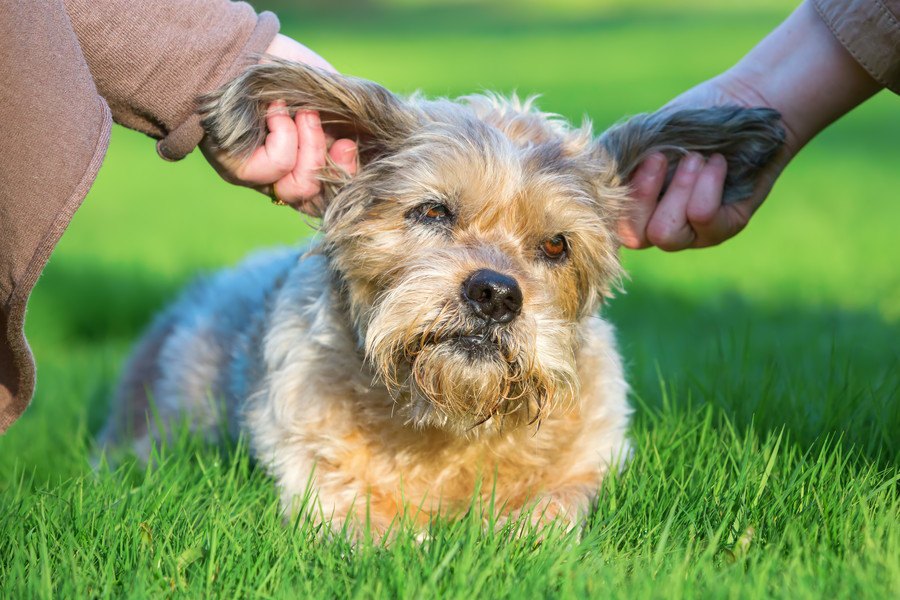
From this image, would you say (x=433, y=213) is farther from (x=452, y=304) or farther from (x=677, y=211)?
(x=677, y=211)

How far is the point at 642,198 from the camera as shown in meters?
4.05

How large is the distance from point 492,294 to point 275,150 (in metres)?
1.02

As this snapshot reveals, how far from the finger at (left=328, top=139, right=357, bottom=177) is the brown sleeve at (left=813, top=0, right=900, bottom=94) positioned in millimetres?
1801

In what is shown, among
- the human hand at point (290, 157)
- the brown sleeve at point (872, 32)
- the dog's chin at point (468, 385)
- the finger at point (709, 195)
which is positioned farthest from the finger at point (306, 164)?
the brown sleeve at point (872, 32)

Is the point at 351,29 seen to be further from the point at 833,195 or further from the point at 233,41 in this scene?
the point at 233,41

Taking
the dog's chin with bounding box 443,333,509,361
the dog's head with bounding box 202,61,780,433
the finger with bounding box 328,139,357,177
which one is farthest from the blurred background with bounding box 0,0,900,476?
the dog's chin with bounding box 443,333,509,361

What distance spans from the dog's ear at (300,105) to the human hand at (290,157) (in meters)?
0.04

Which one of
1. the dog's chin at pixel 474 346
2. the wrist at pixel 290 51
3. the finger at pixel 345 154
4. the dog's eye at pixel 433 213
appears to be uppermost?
the wrist at pixel 290 51

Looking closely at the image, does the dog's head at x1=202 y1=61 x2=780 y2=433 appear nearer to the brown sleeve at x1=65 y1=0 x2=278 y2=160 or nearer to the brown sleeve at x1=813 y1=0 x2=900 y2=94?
the brown sleeve at x1=65 y1=0 x2=278 y2=160

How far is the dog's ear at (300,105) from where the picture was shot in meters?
3.54

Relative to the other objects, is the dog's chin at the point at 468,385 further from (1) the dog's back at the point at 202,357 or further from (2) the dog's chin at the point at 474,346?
(1) the dog's back at the point at 202,357

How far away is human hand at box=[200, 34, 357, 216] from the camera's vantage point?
3.73m

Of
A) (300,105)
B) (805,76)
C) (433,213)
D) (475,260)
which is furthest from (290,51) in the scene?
(805,76)

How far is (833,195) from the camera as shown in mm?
13578
